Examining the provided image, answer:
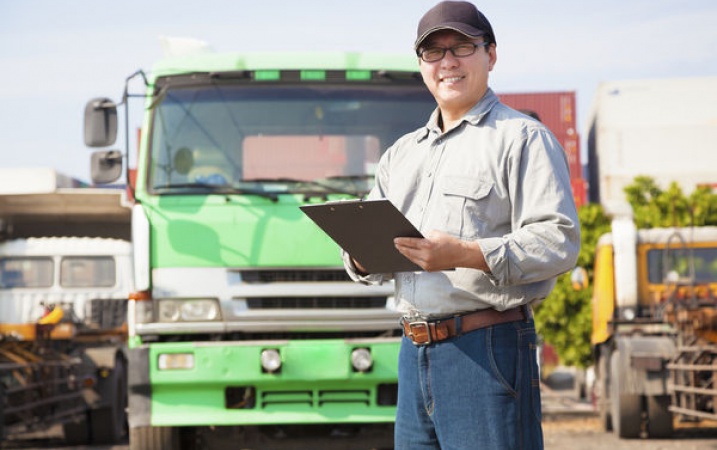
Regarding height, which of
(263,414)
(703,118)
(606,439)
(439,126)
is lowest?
(606,439)

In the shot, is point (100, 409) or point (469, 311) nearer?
point (469, 311)

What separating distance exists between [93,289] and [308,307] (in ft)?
27.2

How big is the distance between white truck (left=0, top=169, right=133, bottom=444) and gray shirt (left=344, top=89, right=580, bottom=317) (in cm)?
1145

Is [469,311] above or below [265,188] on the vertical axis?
below

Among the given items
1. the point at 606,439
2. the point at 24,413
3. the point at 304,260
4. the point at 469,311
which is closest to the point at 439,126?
the point at 469,311

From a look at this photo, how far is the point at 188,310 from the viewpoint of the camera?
813 centimetres

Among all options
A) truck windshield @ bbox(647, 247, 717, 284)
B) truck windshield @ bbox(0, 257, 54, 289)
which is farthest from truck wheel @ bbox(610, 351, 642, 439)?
truck windshield @ bbox(0, 257, 54, 289)

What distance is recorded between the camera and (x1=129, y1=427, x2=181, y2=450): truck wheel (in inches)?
318

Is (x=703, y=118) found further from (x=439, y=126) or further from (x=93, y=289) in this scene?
(x=439, y=126)

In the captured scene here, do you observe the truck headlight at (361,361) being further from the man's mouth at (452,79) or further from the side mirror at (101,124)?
the man's mouth at (452,79)

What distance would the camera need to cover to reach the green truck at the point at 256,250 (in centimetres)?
802

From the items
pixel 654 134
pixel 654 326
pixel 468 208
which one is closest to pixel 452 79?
pixel 468 208

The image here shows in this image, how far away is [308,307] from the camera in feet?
27.0

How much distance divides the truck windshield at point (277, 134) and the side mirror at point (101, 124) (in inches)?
10.2
